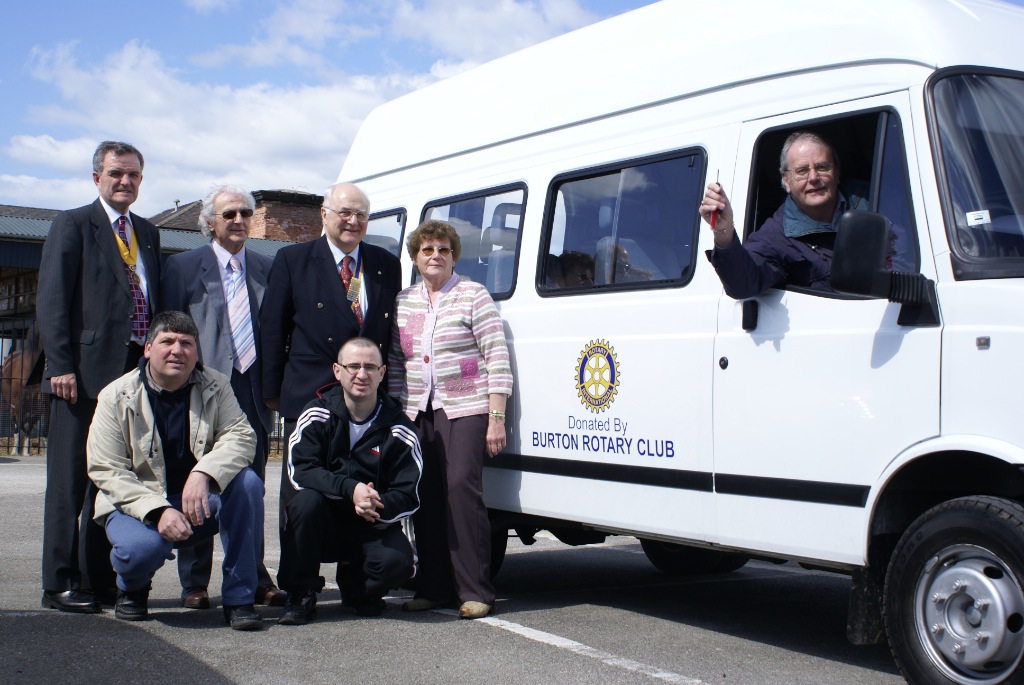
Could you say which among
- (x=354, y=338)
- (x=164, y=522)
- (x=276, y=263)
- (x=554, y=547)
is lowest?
(x=554, y=547)

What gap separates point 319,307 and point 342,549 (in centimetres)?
128

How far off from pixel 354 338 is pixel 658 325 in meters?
1.68

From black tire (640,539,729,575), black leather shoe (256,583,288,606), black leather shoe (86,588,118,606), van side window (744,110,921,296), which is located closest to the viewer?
van side window (744,110,921,296)

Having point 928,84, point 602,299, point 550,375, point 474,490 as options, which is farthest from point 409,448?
point 928,84

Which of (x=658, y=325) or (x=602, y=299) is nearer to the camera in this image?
(x=658, y=325)

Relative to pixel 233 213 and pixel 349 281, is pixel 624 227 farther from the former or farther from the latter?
pixel 233 213

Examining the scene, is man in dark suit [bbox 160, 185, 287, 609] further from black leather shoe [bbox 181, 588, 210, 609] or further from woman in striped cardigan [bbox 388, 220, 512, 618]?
woman in striped cardigan [bbox 388, 220, 512, 618]

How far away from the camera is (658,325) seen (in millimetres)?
5531

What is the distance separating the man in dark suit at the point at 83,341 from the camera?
5.96m

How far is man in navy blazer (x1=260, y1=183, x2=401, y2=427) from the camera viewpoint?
630 centimetres

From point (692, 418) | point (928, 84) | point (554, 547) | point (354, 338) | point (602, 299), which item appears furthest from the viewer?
point (554, 547)

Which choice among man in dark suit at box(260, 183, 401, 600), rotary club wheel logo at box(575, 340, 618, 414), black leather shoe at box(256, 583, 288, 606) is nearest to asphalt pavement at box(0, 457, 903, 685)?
black leather shoe at box(256, 583, 288, 606)

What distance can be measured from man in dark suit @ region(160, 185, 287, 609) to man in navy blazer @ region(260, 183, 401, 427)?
193mm

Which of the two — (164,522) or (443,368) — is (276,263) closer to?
(443,368)
